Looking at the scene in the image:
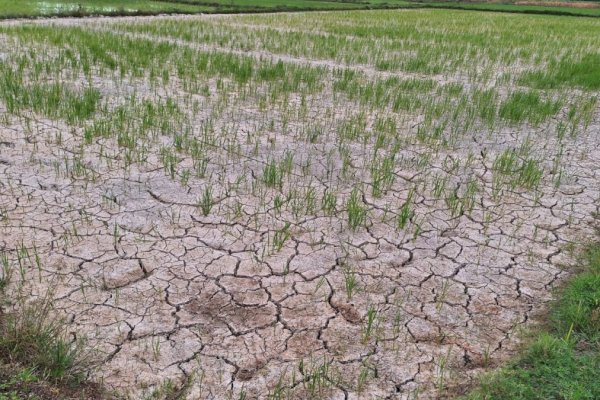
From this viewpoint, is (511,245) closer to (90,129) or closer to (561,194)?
(561,194)

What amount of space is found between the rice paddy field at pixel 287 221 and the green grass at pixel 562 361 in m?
0.14

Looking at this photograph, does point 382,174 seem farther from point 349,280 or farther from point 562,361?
point 562,361

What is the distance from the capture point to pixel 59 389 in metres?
2.07

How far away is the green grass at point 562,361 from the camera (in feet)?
6.83

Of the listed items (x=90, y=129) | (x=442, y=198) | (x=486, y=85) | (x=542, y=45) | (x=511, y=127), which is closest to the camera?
(x=442, y=198)

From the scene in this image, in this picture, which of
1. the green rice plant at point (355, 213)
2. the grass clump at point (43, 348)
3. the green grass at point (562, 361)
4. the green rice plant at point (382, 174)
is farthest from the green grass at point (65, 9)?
the green grass at point (562, 361)

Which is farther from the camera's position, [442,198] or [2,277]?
[442,198]

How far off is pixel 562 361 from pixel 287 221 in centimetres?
192

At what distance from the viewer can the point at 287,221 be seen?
3.63 m

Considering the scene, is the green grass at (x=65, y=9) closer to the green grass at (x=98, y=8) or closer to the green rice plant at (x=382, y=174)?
the green grass at (x=98, y=8)

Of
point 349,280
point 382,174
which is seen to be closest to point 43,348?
point 349,280

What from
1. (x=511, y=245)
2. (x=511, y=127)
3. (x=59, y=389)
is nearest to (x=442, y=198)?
(x=511, y=245)

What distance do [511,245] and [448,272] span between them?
2.10 ft

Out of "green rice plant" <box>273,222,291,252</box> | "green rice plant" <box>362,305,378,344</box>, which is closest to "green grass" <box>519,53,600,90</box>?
"green rice plant" <box>273,222,291,252</box>
